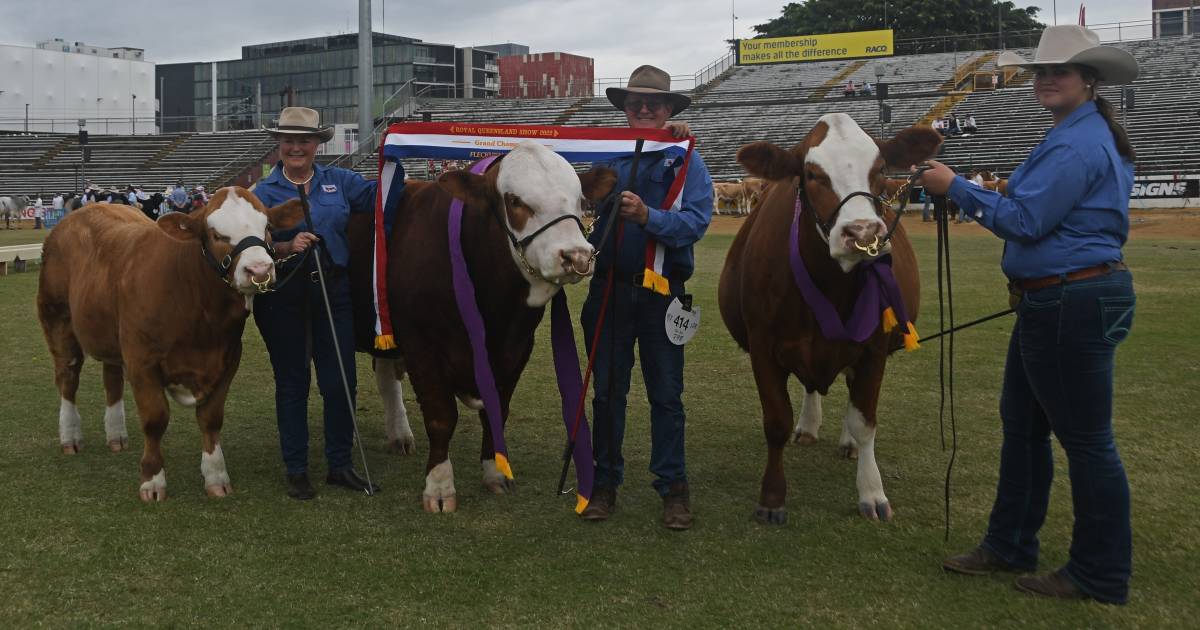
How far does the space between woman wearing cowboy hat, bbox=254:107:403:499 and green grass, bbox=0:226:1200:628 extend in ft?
0.79

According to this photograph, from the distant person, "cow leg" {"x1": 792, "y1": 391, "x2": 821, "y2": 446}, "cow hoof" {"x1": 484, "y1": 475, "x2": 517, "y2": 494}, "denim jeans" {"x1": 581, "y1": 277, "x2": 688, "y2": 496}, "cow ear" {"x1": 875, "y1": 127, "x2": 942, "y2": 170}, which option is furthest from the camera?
the distant person

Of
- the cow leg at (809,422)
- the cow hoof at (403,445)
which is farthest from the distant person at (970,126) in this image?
the cow hoof at (403,445)

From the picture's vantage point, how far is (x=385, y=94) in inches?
3573

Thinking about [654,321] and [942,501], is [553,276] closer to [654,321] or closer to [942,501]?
[654,321]

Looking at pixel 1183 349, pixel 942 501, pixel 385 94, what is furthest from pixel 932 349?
pixel 385 94

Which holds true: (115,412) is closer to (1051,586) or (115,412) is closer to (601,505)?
(601,505)

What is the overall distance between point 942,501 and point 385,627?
9.71ft

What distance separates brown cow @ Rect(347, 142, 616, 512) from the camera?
461 centimetres

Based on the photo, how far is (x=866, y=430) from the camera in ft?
16.9

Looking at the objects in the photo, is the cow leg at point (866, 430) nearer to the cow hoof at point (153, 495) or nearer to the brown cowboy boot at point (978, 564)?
the brown cowboy boot at point (978, 564)

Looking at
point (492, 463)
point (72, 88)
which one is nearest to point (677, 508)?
point (492, 463)

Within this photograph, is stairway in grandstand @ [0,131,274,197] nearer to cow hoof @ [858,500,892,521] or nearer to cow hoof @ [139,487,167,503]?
cow hoof @ [139,487,167,503]

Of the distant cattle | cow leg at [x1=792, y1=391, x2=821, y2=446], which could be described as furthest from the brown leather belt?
the distant cattle

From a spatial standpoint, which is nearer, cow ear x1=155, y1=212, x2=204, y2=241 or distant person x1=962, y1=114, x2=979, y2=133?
cow ear x1=155, y1=212, x2=204, y2=241
